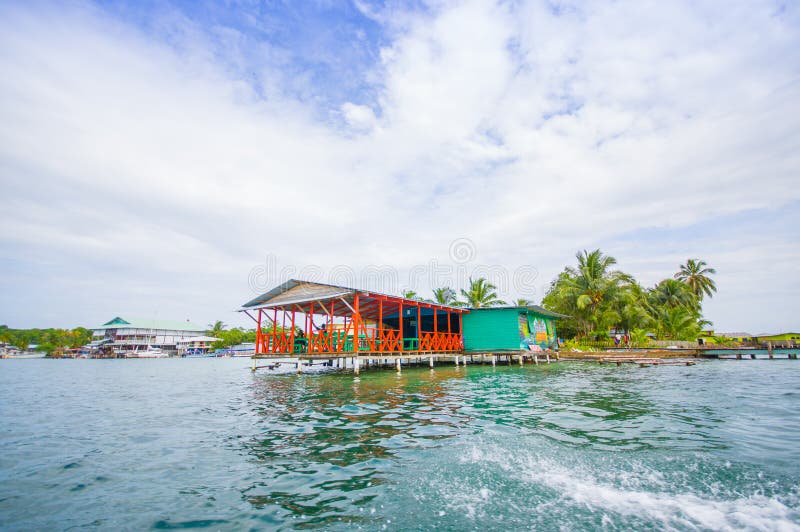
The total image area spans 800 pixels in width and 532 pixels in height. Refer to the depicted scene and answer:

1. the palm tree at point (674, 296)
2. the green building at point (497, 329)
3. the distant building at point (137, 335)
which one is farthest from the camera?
the distant building at point (137, 335)

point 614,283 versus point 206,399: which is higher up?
point 614,283

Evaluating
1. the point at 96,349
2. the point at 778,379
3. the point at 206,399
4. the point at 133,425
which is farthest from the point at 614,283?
the point at 96,349

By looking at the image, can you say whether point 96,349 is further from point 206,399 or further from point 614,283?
point 614,283

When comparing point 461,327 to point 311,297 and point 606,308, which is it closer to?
point 311,297

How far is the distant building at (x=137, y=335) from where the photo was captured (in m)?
65.8

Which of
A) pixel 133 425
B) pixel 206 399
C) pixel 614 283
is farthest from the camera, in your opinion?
pixel 614 283

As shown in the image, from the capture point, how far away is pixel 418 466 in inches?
197

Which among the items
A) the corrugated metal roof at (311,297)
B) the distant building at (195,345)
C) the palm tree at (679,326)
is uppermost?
the corrugated metal roof at (311,297)

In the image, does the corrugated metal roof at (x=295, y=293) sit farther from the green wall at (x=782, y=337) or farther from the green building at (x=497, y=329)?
the green wall at (x=782, y=337)

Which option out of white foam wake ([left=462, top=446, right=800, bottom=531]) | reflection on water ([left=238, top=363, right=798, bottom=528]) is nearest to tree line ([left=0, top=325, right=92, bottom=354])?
reflection on water ([left=238, top=363, right=798, bottom=528])

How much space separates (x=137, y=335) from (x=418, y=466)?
78750 millimetres

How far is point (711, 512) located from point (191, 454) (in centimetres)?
665

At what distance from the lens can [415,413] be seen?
28.5ft

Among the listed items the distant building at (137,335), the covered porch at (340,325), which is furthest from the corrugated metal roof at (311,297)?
the distant building at (137,335)
